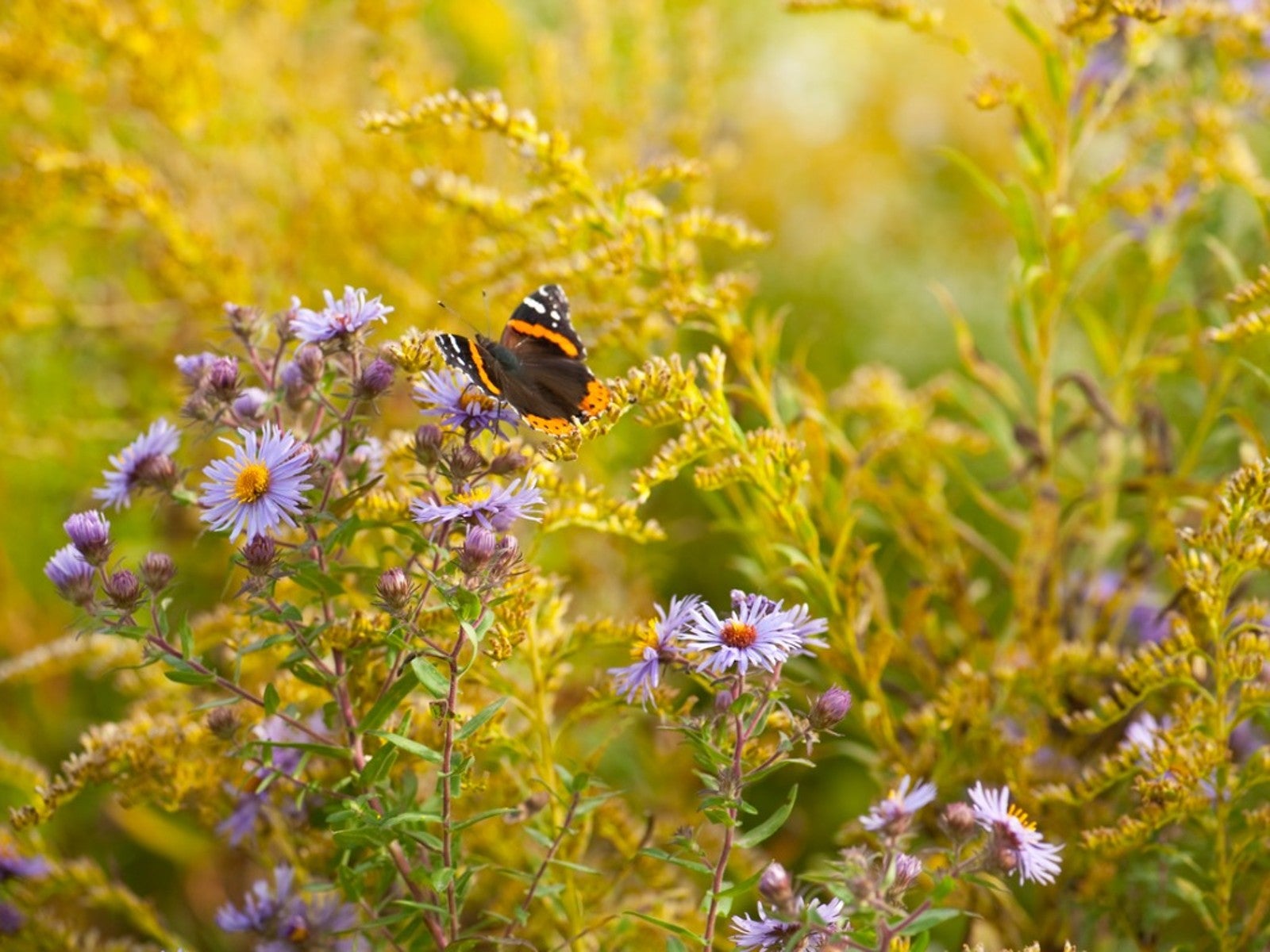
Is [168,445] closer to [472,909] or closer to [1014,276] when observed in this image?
[472,909]

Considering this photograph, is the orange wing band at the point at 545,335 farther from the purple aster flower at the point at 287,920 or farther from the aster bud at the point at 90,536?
the purple aster flower at the point at 287,920

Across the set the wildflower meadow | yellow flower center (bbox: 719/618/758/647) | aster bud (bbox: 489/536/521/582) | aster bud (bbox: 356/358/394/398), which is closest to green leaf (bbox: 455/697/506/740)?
the wildflower meadow

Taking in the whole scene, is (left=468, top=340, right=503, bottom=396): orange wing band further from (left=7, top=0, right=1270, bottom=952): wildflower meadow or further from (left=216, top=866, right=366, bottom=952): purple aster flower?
(left=216, top=866, right=366, bottom=952): purple aster flower

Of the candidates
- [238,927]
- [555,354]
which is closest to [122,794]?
[238,927]

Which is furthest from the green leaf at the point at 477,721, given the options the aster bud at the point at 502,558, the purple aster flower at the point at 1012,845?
the purple aster flower at the point at 1012,845

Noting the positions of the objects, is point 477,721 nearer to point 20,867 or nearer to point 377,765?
point 377,765
